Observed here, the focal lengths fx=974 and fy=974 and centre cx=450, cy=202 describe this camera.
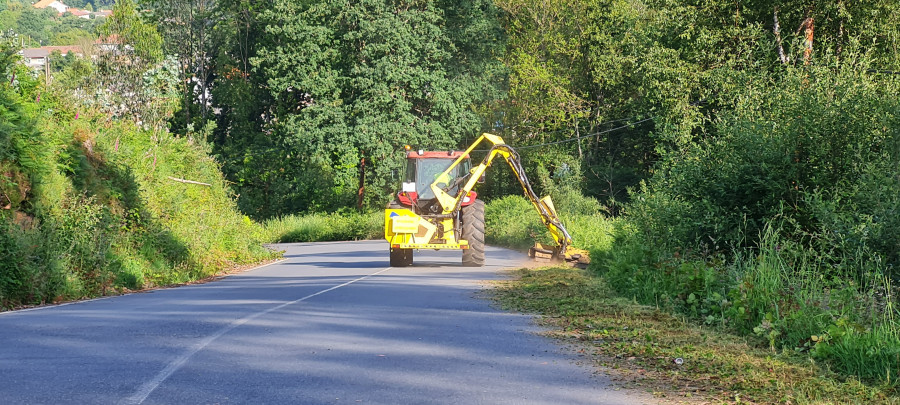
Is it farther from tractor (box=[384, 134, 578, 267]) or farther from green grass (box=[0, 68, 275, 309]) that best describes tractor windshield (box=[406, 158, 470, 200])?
green grass (box=[0, 68, 275, 309])

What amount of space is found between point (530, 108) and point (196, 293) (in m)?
38.1

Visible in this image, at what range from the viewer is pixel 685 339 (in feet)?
33.4

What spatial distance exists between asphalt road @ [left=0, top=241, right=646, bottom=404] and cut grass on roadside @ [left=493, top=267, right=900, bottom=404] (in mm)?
466

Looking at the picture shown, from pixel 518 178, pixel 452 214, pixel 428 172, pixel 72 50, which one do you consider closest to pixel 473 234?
pixel 452 214

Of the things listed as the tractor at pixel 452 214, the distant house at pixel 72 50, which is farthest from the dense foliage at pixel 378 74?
the tractor at pixel 452 214

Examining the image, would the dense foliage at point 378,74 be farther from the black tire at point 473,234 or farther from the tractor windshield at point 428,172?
the black tire at point 473,234

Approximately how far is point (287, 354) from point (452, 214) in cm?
1627

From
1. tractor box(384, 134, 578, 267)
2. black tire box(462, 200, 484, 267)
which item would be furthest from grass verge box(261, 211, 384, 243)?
black tire box(462, 200, 484, 267)

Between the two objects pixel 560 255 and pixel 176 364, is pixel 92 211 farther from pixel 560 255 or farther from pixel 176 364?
pixel 176 364

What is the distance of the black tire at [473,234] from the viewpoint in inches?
990

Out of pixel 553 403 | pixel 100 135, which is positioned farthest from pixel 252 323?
pixel 100 135

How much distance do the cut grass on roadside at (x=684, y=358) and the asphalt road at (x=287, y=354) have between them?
47 cm

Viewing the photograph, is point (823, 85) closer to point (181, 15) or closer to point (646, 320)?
point (646, 320)

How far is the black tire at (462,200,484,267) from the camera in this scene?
25156mm
